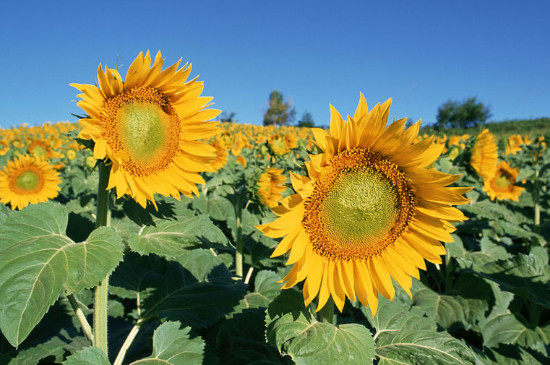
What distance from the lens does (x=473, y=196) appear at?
421 cm

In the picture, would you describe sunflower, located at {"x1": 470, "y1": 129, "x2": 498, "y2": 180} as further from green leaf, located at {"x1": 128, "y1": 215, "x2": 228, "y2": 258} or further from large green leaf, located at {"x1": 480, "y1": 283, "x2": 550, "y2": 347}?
green leaf, located at {"x1": 128, "y1": 215, "x2": 228, "y2": 258}

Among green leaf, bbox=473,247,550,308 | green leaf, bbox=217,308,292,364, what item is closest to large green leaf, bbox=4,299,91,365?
green leaf, bbox=217,308,292,364

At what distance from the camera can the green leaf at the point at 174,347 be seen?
1.66 meters

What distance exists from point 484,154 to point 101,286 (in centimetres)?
410

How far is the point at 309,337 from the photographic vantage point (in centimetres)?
136

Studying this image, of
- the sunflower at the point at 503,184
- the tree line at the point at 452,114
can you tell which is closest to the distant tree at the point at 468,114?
the tree line at the point at 452,114

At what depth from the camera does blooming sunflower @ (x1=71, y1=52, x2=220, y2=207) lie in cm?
149

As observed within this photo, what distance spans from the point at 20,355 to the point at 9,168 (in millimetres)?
3409

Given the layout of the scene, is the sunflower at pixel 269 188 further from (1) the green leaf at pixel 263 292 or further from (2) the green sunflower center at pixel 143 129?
(2) the green sunflower center at pixel 143 129

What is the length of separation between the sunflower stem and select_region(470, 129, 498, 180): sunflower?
3.87 meters

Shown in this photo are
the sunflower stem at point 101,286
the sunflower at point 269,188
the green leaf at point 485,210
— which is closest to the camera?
the sunflower stem at point 101,286

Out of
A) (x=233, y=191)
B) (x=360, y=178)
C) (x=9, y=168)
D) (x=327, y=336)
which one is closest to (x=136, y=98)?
(x=360, y=178)

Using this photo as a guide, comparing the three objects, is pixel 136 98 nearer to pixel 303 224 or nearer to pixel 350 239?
pixel 303 224

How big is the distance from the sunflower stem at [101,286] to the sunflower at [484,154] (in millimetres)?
3871
